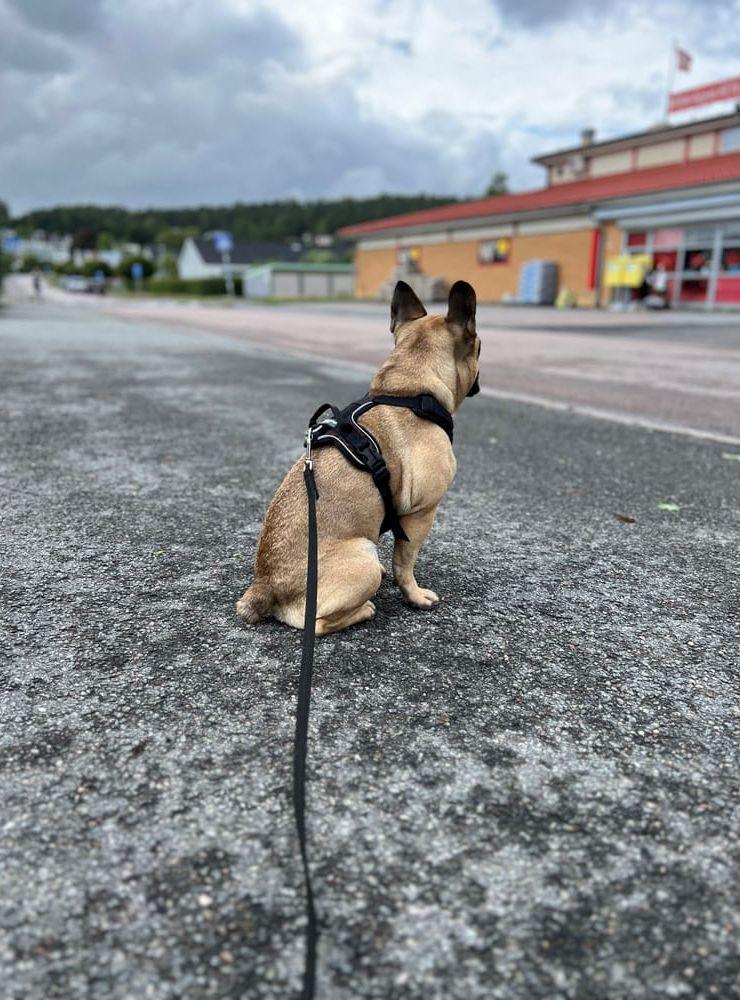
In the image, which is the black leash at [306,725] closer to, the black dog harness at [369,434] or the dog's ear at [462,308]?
the black dog harness at [369,434]

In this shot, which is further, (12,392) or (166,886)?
(12,392)

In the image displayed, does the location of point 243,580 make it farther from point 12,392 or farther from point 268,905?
point 12,392

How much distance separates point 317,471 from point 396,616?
2.17 feet

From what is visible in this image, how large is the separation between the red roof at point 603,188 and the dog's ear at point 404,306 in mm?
27257

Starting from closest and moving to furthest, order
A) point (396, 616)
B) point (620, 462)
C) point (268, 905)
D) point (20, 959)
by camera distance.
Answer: point (20, 959), point (268, 905), point (396, 616), point (620, 462)

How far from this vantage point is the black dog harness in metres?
2.64

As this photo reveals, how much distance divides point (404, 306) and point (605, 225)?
31.7 m

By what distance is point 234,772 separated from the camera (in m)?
1.92

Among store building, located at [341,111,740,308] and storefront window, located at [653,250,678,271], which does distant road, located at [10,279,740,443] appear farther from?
storefront window, located at [653,250,678,271]

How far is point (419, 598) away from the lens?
2.93 m

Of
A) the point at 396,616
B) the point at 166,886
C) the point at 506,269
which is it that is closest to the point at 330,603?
the point at 396,616

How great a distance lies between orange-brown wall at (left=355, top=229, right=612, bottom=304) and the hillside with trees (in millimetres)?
52333

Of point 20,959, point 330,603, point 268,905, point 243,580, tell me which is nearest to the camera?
point 20,959

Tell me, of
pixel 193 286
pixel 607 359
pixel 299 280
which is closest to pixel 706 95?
pixel 607 359
